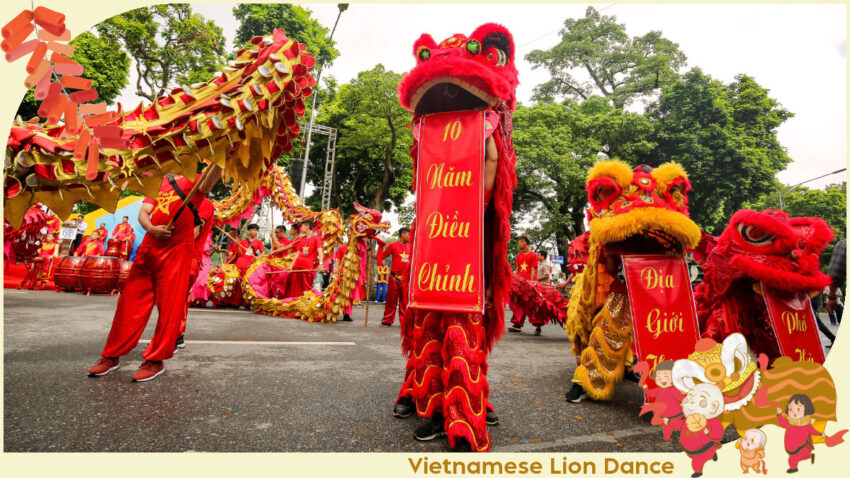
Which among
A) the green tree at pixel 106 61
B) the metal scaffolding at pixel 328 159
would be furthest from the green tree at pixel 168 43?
the metal scaffolding at pixel 328 159

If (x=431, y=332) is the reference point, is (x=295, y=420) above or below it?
below

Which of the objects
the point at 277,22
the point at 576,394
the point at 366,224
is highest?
the point at 277,22

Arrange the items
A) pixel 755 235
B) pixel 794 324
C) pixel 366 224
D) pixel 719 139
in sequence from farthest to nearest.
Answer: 1. pixel 719 139
2. pixel 366 224
3. pixel 755 235
4. pixel 794 324

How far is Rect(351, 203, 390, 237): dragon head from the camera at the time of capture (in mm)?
7352

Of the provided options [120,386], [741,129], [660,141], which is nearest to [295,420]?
[120,386]

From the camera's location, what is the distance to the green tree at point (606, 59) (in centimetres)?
1998

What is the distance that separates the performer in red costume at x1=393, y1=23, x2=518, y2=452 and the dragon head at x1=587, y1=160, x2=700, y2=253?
87cm

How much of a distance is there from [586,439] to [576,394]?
713 mm

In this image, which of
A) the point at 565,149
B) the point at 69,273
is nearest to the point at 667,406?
the point at 69,273

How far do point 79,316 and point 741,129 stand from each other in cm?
2146

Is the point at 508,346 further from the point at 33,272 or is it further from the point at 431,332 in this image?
the point at 33,272

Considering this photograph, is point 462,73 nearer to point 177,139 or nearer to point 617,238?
point 177,139

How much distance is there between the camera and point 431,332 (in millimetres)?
2223

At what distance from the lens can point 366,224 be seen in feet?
24.1
